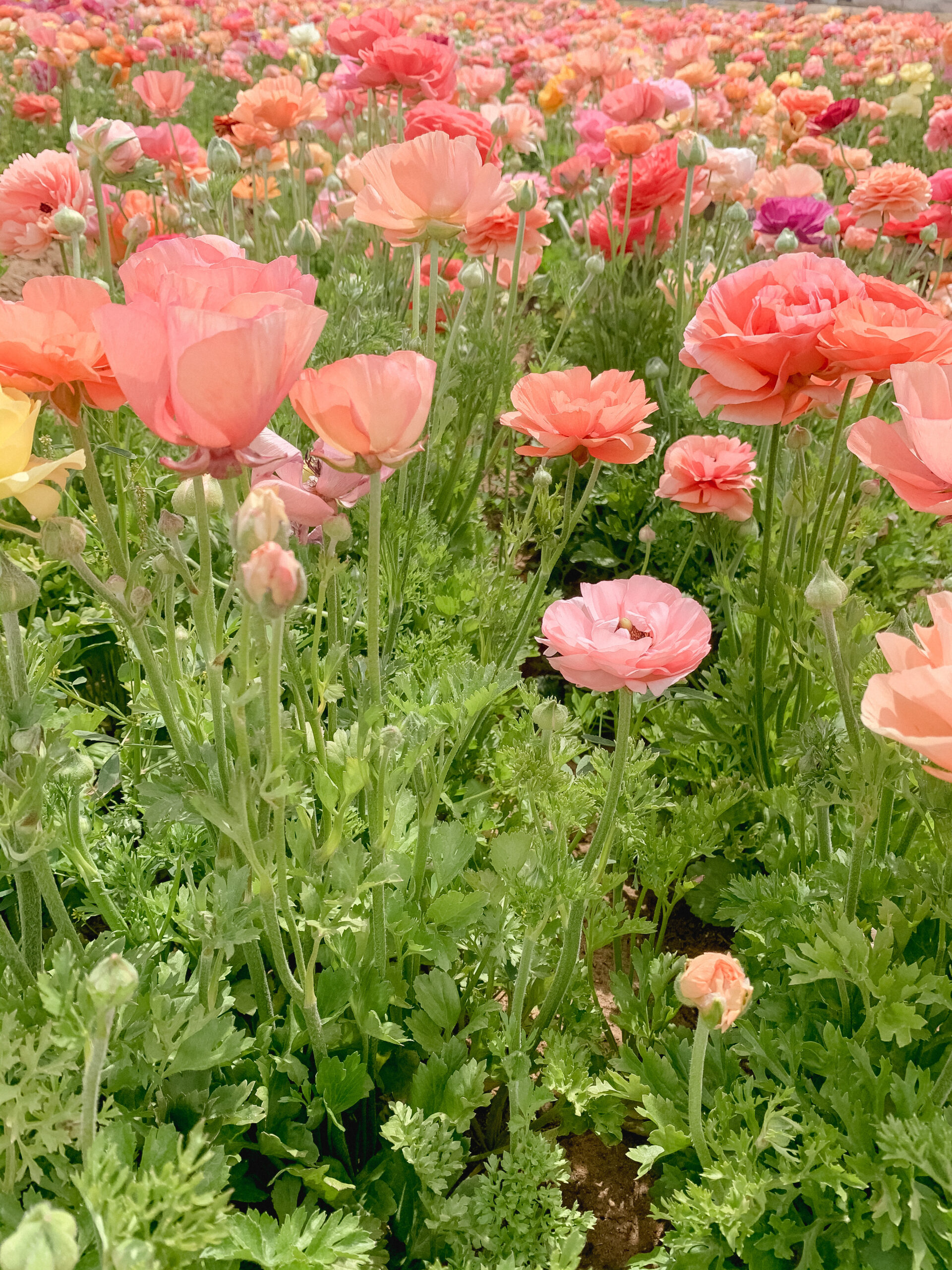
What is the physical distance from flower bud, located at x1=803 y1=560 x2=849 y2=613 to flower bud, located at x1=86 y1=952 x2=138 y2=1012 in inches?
30.3

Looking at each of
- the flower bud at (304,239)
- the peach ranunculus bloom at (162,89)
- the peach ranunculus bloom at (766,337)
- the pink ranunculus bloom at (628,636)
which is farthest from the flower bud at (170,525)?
the peach ranunculus bloom at (162,89)

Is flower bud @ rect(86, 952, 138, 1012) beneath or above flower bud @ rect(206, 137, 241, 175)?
beneath

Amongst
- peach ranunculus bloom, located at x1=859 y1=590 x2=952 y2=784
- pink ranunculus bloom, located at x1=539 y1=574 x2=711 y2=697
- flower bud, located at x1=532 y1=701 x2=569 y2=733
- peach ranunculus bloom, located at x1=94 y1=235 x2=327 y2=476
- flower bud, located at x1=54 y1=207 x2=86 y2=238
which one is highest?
peach ranunculus bloom, located at x1=94 y1=235 x2=327 y2=476

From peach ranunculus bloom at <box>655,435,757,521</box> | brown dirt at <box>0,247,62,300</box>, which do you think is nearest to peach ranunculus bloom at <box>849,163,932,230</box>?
peach ranunculus bloom at <box>655,435,757,521</box>

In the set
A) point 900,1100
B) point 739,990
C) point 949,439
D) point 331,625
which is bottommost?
point 900,1100

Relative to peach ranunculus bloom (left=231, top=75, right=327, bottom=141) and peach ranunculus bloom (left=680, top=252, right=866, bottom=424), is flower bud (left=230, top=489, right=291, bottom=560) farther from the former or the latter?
peach ranunculus bloom (left=231, top=75, right=327, bottom=141)

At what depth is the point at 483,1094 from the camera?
3.79 feet

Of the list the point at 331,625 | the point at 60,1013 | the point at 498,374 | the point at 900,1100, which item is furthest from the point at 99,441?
the point at 900,1100

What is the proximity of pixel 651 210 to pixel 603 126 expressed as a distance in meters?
0.55

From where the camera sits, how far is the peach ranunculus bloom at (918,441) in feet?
3.18

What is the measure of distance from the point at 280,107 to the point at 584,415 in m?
1.84

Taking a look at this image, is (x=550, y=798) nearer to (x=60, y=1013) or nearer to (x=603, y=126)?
(x=60, y=1013)

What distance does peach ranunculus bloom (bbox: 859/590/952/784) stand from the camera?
29.6 inches

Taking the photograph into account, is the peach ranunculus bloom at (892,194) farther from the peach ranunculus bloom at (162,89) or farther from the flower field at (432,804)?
the peach ranunculus bloom at (162,89)
